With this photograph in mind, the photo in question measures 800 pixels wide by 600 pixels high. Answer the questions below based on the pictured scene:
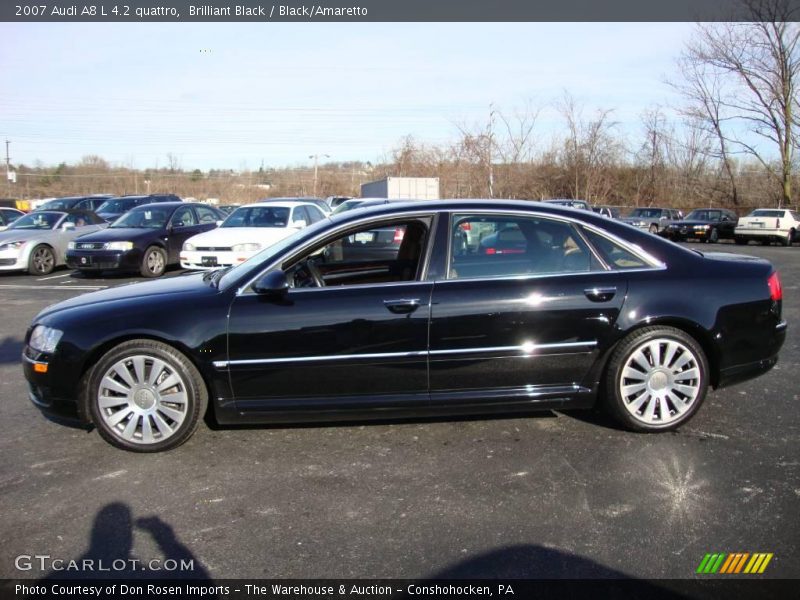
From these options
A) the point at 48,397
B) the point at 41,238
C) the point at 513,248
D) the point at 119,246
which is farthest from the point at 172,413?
the point at 41,238

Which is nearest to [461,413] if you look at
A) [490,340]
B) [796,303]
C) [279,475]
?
[490,340]

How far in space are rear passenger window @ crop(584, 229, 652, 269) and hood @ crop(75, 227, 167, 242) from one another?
34.9 feet

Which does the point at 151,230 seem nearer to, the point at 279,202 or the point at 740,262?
the point at 279,202

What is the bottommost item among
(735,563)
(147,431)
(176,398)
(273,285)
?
(735,563)

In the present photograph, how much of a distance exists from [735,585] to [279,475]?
236 cm

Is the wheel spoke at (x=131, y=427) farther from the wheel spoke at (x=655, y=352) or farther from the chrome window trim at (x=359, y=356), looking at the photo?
the wheel spoke at (x=655, y=352)

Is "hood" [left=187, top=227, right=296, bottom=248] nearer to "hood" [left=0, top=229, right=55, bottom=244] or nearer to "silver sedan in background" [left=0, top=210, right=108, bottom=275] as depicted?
"silver sedan in background" [left=0, top=210, right=108, bottom=275]

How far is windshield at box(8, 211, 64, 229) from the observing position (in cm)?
1423

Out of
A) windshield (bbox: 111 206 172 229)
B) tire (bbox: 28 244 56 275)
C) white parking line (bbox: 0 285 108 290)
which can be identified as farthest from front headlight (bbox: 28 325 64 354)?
tire (bbox: 28 244 56 275)

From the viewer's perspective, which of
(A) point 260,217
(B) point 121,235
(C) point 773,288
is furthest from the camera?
(B) point 121,235

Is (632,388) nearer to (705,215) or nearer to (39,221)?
(39,221)

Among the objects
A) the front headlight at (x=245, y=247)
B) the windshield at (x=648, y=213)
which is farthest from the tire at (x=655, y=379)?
the windshield at (x=648, y=213)

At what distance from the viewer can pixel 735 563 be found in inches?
107

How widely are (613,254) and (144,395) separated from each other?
322cm
